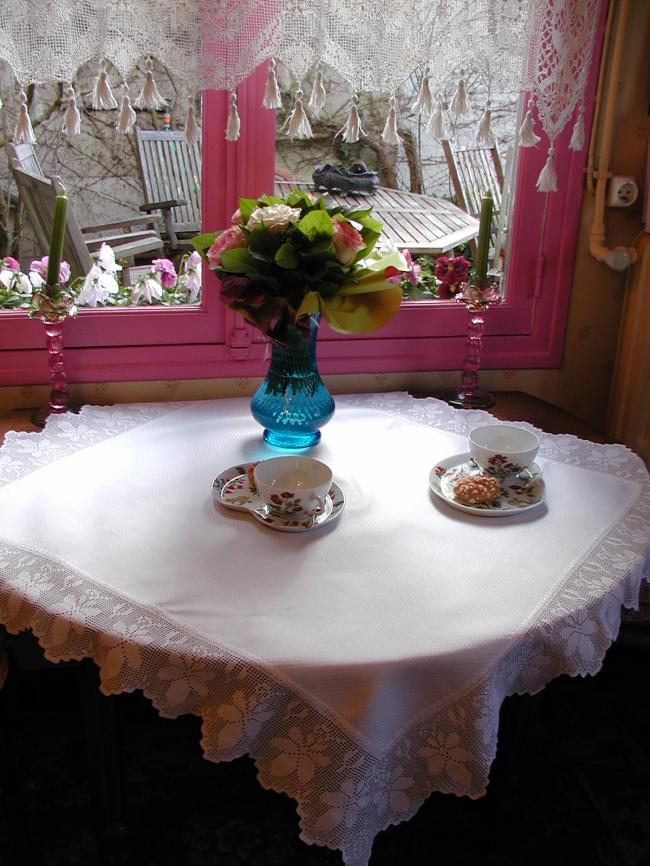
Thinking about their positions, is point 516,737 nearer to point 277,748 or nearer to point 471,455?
point 471,455

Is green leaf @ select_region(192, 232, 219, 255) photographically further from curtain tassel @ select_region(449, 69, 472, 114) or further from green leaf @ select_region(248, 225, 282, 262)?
curtain tassel @ select_region(449, 69, 472, 114)

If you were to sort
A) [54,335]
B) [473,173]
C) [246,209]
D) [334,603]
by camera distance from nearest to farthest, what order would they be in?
[334,603]
[246,209]
[54,335]
[473,173]

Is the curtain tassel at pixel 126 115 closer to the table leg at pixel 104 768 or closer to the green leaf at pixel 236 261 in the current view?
the green leaf at pixel 236 261

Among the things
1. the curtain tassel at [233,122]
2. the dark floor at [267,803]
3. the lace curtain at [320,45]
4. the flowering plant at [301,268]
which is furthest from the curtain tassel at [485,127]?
the dark floor at [267,803]

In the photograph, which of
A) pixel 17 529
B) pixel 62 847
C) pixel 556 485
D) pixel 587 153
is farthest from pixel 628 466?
pixel 62 847

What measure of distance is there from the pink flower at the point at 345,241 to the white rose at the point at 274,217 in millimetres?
68

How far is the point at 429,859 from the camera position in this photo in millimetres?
1496

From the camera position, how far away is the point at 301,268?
130 centimetres

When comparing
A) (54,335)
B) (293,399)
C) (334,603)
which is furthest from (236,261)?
(334,603)

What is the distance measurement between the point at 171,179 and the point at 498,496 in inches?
37.5

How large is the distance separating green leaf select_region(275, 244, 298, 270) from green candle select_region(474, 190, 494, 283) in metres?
0.54

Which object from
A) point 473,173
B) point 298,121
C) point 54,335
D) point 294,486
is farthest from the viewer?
point 473,173

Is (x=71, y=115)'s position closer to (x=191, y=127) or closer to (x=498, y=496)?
(x=191, y=127)

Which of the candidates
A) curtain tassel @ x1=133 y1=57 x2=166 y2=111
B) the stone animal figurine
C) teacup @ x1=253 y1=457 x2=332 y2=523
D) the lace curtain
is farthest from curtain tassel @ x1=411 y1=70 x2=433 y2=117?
teacup @ x1=253 y1=457 x2=332 y2=523
